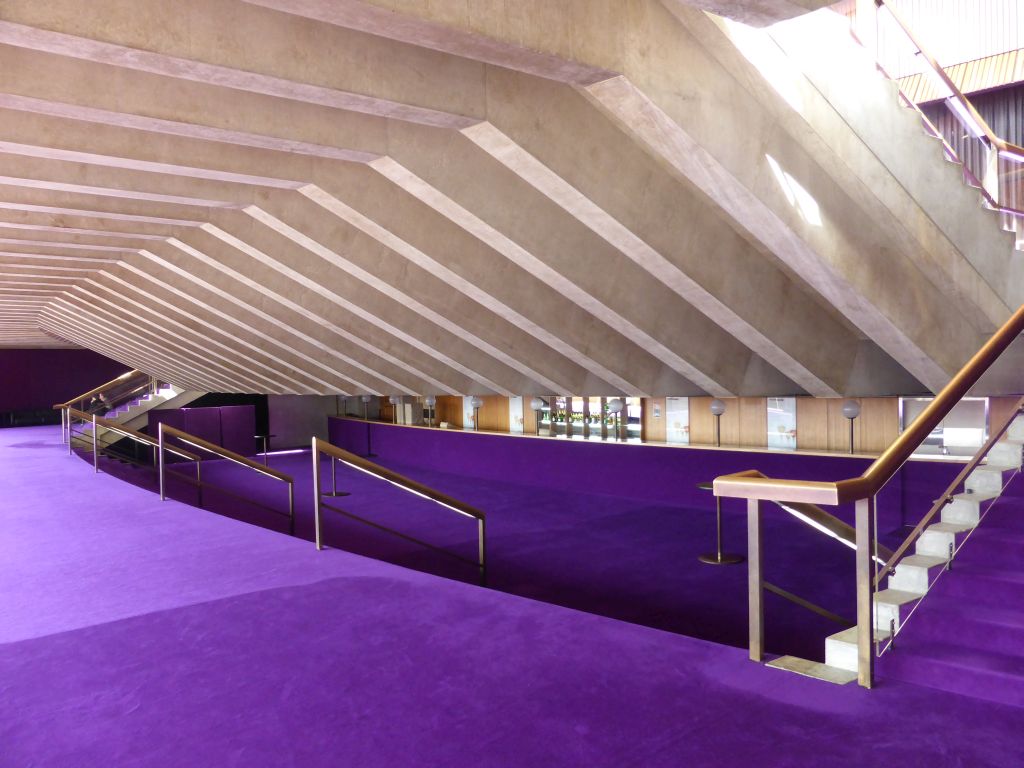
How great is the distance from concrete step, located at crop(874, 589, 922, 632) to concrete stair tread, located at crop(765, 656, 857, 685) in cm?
25

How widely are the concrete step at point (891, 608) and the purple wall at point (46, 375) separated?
30.0 meters

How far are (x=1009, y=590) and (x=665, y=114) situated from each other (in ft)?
9.98

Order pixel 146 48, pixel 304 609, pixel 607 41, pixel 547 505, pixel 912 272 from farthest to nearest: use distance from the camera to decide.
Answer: pixel 547 505
pixel 912 272
pixel 304 609
pixel 607 41
pixel 146 48

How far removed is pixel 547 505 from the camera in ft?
38.4

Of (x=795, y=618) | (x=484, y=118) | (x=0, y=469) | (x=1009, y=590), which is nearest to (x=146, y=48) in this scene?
(x=484, y=118)

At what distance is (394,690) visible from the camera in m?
3.28

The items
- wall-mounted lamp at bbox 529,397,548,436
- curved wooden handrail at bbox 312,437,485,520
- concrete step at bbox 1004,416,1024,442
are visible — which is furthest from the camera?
wall-mounted lamp at bbox 529,397,548,436

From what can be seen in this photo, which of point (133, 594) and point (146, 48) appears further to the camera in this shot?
point (133, 594)

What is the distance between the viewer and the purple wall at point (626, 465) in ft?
29.9

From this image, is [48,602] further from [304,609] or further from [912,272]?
[912,272]

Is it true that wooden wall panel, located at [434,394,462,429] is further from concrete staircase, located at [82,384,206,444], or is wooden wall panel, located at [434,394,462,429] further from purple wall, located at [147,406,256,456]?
concrete staircase, located at [82,384,206,444]

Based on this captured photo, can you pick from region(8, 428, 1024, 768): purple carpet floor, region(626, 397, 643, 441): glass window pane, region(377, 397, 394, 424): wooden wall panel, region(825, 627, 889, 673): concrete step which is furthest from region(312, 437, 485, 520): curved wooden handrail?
region(377, 397, 394, 424): wooden wall panel

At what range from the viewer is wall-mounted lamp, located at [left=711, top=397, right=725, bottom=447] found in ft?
33.8

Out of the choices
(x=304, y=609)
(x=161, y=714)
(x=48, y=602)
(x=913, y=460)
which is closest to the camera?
(x=161, y=714)
